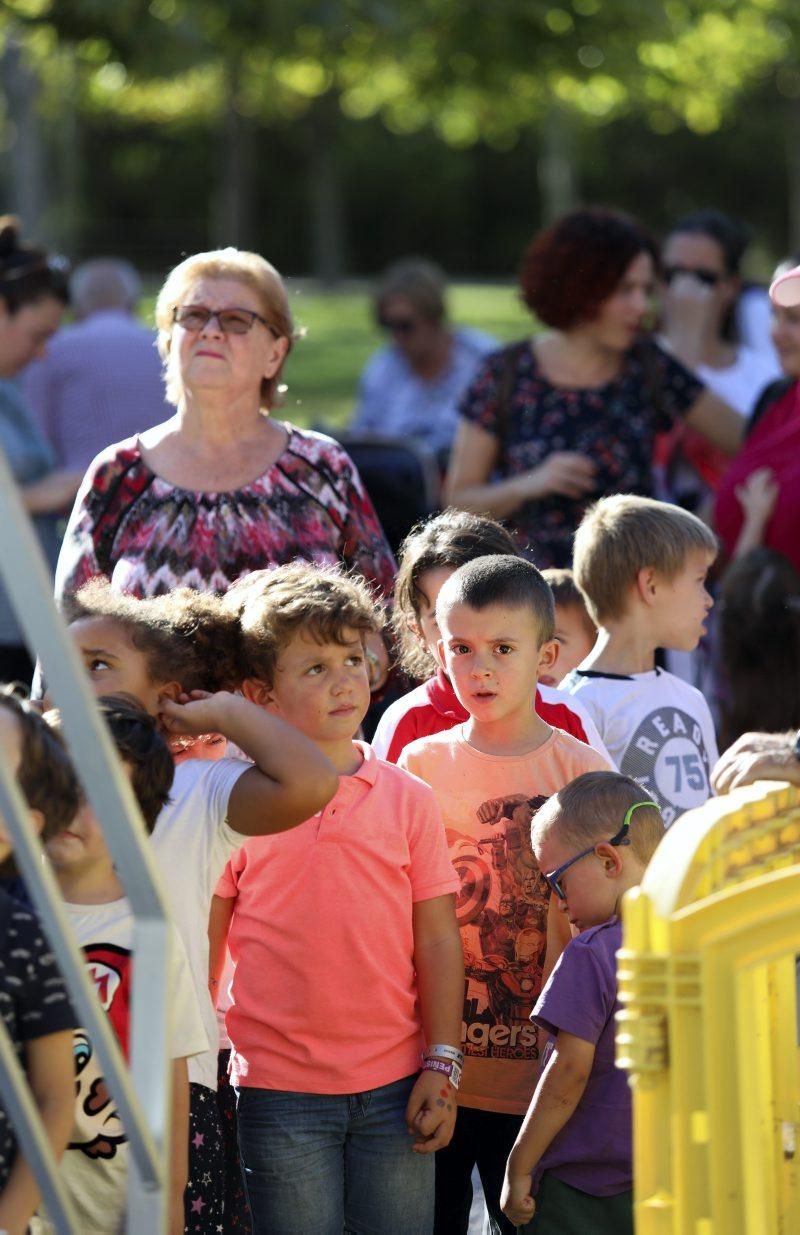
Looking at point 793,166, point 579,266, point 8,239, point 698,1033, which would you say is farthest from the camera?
point 793,166

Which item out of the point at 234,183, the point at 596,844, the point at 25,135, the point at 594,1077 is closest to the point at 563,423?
the point at 596,844

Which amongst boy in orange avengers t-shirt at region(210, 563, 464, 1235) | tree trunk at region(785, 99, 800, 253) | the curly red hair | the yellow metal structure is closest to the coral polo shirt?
boy in orange avengers t-shirt at region(210, 563, 464, 1235)

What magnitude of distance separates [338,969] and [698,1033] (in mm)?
1220

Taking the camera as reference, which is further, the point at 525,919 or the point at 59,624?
the point at 525,919

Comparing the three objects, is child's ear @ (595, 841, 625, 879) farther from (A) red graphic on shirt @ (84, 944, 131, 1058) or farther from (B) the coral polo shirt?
(A) red graphic on shirt @ (84, 944, 131, 1058)

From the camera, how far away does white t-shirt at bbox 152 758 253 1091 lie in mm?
2957

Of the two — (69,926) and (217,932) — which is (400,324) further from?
(69,926)

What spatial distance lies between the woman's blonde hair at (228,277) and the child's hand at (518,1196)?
1930 mm

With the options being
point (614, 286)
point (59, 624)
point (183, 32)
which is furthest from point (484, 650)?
point (183, 32)

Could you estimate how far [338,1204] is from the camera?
309 cm

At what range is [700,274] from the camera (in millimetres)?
6863

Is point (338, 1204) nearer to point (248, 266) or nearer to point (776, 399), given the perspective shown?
point (248, 266)

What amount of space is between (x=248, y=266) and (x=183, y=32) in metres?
4.95

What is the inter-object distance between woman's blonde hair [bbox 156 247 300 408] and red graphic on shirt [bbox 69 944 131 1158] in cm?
166
